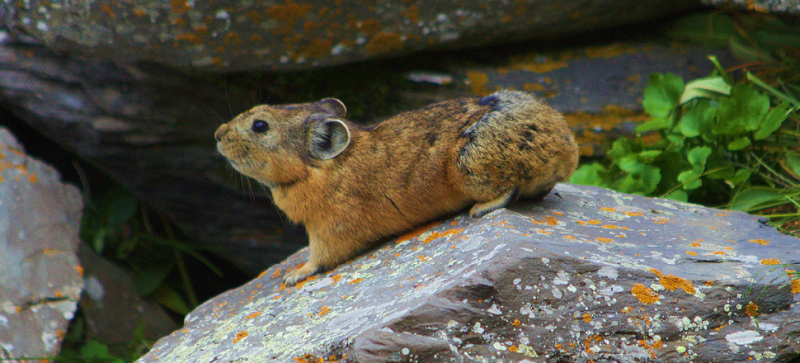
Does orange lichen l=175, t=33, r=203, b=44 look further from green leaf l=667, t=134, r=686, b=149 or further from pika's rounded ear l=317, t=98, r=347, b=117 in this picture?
green leaf l=667, t=134, r=686, b=149

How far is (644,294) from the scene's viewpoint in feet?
12.5

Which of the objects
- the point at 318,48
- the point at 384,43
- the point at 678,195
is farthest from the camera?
the point at 384,43

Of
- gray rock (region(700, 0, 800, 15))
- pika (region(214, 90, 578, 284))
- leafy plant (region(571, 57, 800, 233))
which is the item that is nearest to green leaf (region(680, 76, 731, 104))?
leafy plant (region(571, 57, 800, 233))

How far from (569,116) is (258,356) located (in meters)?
5.55

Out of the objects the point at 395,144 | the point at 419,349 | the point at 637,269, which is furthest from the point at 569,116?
the point at 419,349

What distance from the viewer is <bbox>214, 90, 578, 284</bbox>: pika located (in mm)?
4777

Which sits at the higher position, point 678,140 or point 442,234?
point 442,234

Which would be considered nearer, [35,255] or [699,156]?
[699,156]

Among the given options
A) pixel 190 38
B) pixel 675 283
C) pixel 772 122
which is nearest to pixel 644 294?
pixel 675 283

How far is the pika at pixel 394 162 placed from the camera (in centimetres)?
478

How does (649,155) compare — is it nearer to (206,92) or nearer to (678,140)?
(678,140)

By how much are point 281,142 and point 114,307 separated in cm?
411

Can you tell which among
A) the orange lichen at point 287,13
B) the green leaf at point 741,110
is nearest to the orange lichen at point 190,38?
the orange lichen at point 287,13

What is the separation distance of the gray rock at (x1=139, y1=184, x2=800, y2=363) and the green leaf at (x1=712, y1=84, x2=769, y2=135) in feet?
5.98
